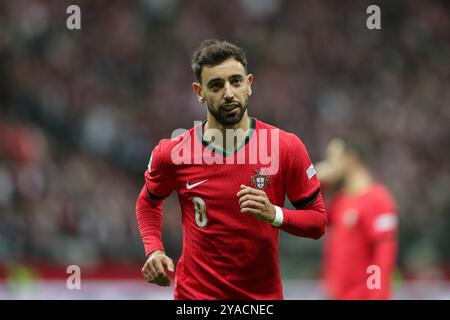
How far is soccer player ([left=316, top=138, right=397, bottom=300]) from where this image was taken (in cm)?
638

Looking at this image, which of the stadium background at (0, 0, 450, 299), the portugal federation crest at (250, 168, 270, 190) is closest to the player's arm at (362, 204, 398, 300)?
the portugal federation crest at (250, 168, 270, 190)

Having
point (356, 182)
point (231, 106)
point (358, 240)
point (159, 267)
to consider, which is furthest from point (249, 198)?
point (356, 182)

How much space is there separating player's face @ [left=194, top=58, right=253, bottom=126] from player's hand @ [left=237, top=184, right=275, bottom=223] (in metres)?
0.49

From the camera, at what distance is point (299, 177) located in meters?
4.39

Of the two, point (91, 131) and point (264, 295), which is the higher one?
point (91, 131)

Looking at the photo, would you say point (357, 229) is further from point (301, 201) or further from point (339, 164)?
point (301, 201)

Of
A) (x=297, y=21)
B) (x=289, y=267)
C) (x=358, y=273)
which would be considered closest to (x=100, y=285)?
(x=289, y=267)

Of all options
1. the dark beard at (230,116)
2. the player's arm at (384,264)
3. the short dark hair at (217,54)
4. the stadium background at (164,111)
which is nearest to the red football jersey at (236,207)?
the dark beard at (230,116)

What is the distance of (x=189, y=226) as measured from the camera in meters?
4.55

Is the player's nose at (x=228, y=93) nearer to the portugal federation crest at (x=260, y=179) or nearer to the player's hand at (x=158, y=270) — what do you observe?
the portugal federation crest at (x=260, y=179)

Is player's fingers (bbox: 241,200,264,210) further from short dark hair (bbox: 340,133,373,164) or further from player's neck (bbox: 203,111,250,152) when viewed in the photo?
short dark hair (bbox: 340,133,373,164)
